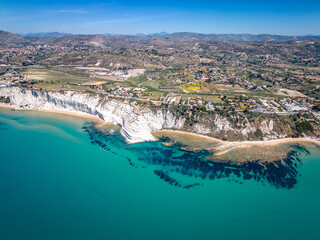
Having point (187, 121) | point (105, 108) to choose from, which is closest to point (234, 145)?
point (187, 121)

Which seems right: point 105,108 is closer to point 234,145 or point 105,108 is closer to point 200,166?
point 200,166

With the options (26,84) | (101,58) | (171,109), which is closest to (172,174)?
(171,109)

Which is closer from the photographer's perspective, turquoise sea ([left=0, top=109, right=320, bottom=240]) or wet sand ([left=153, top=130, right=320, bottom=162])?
turquoise sea ([left=0, top=109, right=320, bottom=240])

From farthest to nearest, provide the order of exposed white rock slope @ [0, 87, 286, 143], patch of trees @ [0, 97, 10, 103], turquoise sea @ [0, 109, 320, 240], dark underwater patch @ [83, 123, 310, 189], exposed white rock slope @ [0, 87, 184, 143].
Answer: patch of trees @ [0, 97, 10, 103] → exposed white rock slope @ [0, 87, 184, 143] → exposed white rock slope @ [0, 87, 286, 143] → dark underwater patch @ [83, 123, 310, 189] → turquoise sea @ [0, 109, 320, 240]

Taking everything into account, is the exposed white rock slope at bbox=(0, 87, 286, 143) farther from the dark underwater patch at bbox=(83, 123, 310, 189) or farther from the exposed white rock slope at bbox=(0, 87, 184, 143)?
the dark underwater patch at bbox=(83, 123, 310, 189)

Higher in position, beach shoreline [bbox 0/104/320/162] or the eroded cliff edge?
the eroded cliff edge

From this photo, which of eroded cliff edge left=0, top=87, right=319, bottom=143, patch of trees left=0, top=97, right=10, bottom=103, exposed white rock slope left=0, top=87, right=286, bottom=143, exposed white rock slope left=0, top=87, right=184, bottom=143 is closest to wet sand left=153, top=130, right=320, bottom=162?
eroded cliff edge left=0, top=87, right=319, bottom=143

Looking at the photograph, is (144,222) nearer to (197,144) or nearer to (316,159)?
(197,144)
